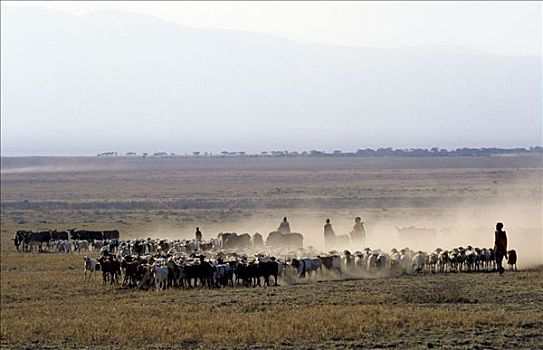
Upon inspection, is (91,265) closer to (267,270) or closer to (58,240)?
(267,270)

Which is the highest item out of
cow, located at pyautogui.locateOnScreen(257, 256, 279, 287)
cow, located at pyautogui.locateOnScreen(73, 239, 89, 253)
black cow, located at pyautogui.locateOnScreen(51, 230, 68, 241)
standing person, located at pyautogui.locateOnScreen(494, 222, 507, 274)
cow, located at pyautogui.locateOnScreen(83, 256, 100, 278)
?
standing person, located at pyautogui.locateOnScreen(494, 222, 507, 274)

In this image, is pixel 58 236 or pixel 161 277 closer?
pixel 161 277

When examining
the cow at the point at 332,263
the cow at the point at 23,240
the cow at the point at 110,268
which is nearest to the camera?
the cow at the point at 332,263

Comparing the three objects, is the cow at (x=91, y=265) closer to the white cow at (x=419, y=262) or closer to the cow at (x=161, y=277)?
the cow at (x=161, y=277)

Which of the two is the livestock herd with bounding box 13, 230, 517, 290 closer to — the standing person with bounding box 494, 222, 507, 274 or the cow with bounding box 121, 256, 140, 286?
the cow with bounding box 121, 256, 140, 286

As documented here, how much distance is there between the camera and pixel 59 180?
5468 inches

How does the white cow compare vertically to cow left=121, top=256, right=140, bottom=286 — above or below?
above

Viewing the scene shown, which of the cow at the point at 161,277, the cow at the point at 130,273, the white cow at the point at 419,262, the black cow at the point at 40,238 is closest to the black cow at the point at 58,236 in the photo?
the black cow at the point at 40,238

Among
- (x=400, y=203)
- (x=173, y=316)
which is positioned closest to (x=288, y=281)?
(x=173, y=316)

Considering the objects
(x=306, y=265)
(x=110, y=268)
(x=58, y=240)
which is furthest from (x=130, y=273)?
(x=58, y=240)

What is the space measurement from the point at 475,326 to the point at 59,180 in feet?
411

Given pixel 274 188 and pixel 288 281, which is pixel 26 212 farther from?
pixel 288 281

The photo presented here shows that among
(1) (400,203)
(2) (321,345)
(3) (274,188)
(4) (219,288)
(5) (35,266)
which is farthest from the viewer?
(3) (274,188)

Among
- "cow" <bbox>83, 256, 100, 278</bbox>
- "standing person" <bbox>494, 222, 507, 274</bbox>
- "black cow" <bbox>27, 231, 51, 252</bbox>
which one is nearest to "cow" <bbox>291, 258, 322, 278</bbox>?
"standing person" <bbox>494, 222, 507, 274</bbox>
